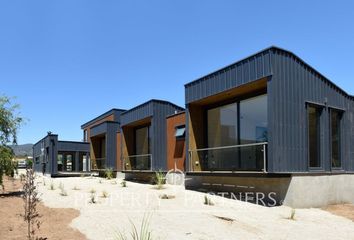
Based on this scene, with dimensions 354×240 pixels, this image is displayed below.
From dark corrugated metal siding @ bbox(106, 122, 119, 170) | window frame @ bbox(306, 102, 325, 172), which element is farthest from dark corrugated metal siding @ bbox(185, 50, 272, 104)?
dark corrugated metal siding @ bbox(106, 122, 119, 170)

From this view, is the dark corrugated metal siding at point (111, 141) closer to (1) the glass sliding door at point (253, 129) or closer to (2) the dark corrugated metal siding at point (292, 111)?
(1) the glass sliding door at point (253, 129)

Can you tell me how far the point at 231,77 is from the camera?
15555 mm

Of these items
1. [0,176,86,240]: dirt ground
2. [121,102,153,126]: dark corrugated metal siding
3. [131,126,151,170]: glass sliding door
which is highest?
[121,102,153,126]: dark corrugated metal siding

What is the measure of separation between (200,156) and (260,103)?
3.96 m

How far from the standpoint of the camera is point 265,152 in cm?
1373

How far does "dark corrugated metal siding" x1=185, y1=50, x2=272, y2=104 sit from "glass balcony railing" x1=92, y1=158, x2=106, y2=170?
1571 centimetres

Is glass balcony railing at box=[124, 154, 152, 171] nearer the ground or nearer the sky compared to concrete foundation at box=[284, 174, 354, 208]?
nearer the sky

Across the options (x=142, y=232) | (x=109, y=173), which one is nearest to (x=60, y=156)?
(x=109, y=173)

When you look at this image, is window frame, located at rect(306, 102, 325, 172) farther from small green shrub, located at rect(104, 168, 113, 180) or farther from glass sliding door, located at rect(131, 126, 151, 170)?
small green shrub, located at rect(104, 168, 113, 180)

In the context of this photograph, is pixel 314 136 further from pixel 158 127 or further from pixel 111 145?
pixel 111 145

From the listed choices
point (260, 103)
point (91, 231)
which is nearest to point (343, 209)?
point (260, 103)

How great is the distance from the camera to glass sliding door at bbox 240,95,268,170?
1455 centimetres

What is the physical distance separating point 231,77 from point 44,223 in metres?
8.74

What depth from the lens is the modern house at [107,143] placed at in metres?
30.8
